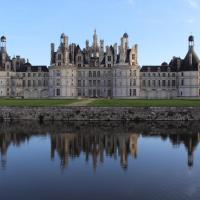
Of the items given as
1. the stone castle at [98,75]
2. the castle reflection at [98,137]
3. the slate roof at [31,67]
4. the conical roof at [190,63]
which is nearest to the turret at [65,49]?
the stone castle at [98,75]

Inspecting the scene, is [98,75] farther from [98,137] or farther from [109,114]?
[98,137]

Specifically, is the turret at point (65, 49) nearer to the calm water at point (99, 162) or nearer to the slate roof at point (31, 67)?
the slate roof at point (31, 67)

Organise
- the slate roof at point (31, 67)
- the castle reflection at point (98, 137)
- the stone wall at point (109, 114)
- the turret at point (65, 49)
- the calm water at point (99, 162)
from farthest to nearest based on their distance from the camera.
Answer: the slate roof at point (31, 67) → the turret at point (65, 49) → the stone wall at point (109, 114) → the castle reflection at point (98, 137) → the calm water at point (99, 162)

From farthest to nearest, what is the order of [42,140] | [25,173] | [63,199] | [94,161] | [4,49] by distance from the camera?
[4,49] → [42,140] → [94,161] → [25,173] → [63,199]

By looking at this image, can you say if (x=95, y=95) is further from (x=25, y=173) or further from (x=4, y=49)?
(x=25, y=173)

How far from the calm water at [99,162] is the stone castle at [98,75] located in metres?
44.9

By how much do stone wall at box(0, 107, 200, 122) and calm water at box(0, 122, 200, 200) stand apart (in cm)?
662

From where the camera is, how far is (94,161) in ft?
74.4

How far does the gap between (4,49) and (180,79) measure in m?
36.8

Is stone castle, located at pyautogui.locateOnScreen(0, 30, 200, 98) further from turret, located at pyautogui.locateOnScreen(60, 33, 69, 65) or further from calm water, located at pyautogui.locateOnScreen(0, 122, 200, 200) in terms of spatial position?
calm water, located at pyautogui.locateOnScreen(0, 122, 200, 200)

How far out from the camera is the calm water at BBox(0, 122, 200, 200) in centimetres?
1714

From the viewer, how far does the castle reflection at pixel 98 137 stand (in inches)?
979

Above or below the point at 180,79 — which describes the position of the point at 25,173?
below

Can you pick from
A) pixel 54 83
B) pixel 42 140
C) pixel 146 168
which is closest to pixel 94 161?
pixel 146 168
